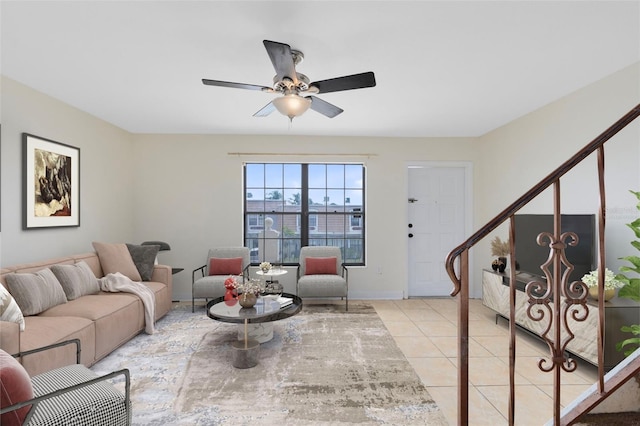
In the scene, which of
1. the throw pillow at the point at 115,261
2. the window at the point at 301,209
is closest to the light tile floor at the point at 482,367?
the window at the point at 301,209

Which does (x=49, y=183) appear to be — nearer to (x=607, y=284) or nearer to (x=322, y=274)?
(x=322, y=274)

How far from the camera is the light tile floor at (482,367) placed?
232 centimetres

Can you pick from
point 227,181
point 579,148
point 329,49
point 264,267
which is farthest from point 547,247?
point 227,181

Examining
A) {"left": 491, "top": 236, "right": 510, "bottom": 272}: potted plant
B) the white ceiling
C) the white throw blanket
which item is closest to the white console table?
{"left": 491, "top": 236, "right": 510, "bottom": 272}: potted plant

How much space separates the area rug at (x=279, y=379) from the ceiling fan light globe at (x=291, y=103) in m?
2.15

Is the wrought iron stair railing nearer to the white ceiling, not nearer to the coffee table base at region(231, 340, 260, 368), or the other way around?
the white ceiling

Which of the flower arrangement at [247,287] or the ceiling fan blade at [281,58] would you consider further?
the flower arrangement at [247,287]

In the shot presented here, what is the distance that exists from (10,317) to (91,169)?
2560 mm

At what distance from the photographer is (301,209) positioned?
5480mm

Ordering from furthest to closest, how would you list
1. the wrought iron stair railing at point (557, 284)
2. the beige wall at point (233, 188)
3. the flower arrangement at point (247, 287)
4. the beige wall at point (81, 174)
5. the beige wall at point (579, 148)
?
the beige wall at point (233, 188), the flower arrangement at point (247, 287), the beige wall at point (81, 174), the beige wall at point (579, 148), the wrought iron stair railing at point (557, 284)

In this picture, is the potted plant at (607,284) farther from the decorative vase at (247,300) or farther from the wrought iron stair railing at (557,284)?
the decorative vase at (247,300)

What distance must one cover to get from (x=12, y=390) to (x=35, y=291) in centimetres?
176

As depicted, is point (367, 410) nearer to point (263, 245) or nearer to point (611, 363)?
point (611, 363)

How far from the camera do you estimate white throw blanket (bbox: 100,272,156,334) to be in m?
3.61
